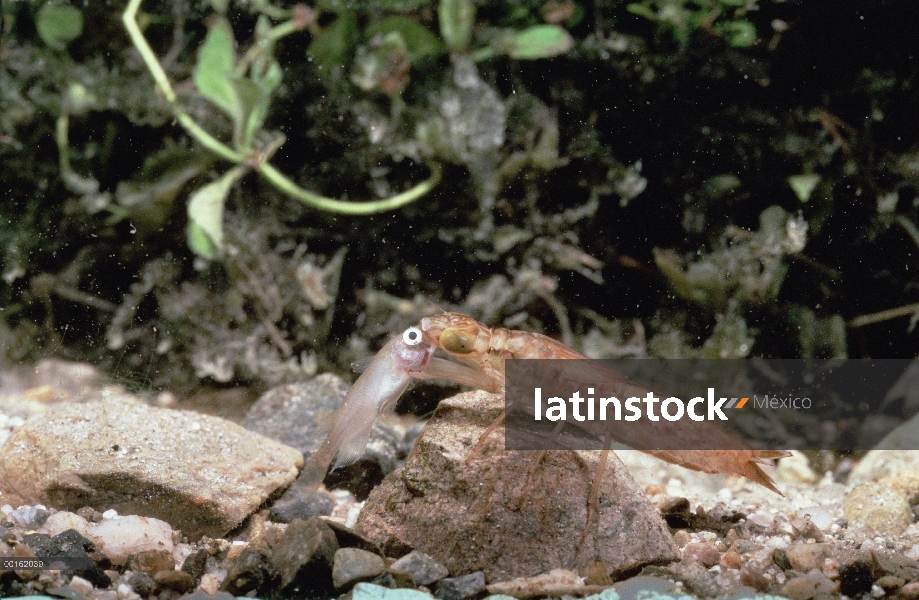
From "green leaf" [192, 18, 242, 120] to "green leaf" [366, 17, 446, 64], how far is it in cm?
62

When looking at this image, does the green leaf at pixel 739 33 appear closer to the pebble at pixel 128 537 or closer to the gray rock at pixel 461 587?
the gray rock at pixel 461 587

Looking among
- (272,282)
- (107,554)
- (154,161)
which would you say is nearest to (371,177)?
(272,282)

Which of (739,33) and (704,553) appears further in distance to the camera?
(739,33)

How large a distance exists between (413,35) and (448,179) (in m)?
0.64

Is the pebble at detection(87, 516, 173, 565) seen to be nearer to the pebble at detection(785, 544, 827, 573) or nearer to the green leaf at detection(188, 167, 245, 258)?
the pebble at detection(785, 544, 827, 573)

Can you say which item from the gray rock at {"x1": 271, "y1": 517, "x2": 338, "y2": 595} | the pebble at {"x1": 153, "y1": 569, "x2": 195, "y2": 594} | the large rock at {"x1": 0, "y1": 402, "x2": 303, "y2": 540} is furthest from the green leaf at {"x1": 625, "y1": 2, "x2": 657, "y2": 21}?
the pebble at {"x1": 153, "y1": 569, "x2": 195, "y2": 594}

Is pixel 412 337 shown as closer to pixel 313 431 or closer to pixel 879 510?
pixel 313 431

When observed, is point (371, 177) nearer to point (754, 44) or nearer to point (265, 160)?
point (265, 160)

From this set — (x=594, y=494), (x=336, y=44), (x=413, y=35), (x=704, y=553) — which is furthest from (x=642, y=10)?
(x=704, y=553)

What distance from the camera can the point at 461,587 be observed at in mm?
1870

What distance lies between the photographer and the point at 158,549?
195 cm

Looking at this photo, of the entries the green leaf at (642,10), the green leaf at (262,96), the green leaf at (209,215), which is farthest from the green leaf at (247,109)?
the green leaf at (642,10)

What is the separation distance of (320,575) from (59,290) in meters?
2.33

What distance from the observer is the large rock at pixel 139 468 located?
2246 mm
